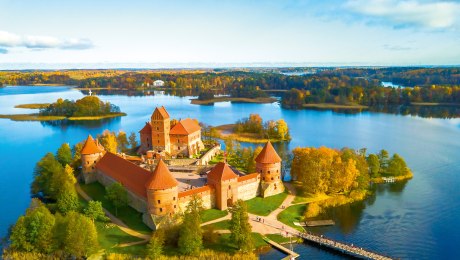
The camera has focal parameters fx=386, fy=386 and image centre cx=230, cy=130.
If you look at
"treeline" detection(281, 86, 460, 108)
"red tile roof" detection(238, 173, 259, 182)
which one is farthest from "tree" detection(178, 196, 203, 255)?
"treeline" detection(281, 86, 460, 108)

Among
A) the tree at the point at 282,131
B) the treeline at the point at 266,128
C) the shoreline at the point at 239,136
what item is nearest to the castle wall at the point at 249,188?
the shoreline at the point at 239,136

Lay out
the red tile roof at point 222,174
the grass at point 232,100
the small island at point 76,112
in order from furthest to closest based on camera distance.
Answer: the grass at point 232,100 < the small island at point 76,112 < the red tile roof at point 222,174

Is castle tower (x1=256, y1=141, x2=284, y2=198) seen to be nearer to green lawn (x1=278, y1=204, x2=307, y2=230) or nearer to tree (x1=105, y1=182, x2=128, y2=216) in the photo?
green lawn (x1=278, y1=204, x2=307, y2=230)

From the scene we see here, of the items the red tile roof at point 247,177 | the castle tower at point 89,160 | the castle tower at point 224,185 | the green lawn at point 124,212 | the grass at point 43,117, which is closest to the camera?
the green lawn at point 124,212

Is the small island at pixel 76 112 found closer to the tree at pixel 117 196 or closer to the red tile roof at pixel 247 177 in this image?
the tree at pixel 117 196

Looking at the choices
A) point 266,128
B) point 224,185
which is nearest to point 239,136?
point 266,128

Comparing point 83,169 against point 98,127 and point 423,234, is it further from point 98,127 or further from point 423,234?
point 98,127

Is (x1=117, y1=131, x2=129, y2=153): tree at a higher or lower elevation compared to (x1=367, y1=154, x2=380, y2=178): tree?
higher

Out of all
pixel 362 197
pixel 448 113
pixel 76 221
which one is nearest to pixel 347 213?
pixel 362 197
